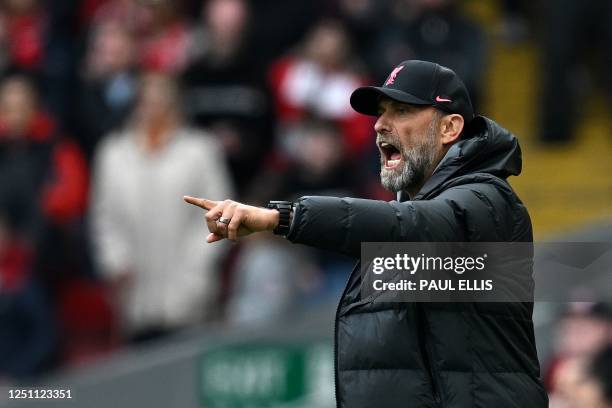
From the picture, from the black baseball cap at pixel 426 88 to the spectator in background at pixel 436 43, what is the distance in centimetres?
491

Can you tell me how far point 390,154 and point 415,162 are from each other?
Answer: 4.1 inches

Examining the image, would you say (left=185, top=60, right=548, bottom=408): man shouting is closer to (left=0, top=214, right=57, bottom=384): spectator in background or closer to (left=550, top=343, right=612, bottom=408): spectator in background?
(left=550, top=343, right=612, bottom=408): spectator in background

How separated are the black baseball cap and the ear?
0.06 ft

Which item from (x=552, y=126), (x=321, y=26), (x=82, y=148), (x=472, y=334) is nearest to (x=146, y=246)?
(x=82, y=148)

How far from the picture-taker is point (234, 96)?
365 inches

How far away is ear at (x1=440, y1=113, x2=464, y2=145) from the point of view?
4309 mm

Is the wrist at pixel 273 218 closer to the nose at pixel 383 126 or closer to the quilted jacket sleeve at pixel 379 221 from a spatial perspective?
the quilted jacket sleeve at pixel 379 221

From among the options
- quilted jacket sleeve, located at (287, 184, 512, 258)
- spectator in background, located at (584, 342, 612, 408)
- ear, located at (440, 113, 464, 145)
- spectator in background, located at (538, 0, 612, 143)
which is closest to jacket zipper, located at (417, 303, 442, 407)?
quilted jacket sleeve, located at (287, 184, 512, 258)

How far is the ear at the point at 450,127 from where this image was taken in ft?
14.1

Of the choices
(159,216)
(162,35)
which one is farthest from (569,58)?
(159,216)

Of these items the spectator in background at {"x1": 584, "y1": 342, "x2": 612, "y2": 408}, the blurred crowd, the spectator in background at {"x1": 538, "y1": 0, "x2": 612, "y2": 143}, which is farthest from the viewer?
the spectator in background at {"x1": 538, "y1": 0, "x2": 612, "y2": 143}

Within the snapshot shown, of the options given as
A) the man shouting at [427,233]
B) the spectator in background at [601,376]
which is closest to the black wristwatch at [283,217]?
the man shouting at [427,233]

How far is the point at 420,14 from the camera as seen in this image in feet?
30.8

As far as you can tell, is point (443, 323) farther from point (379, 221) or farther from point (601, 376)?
point (601, 376)
